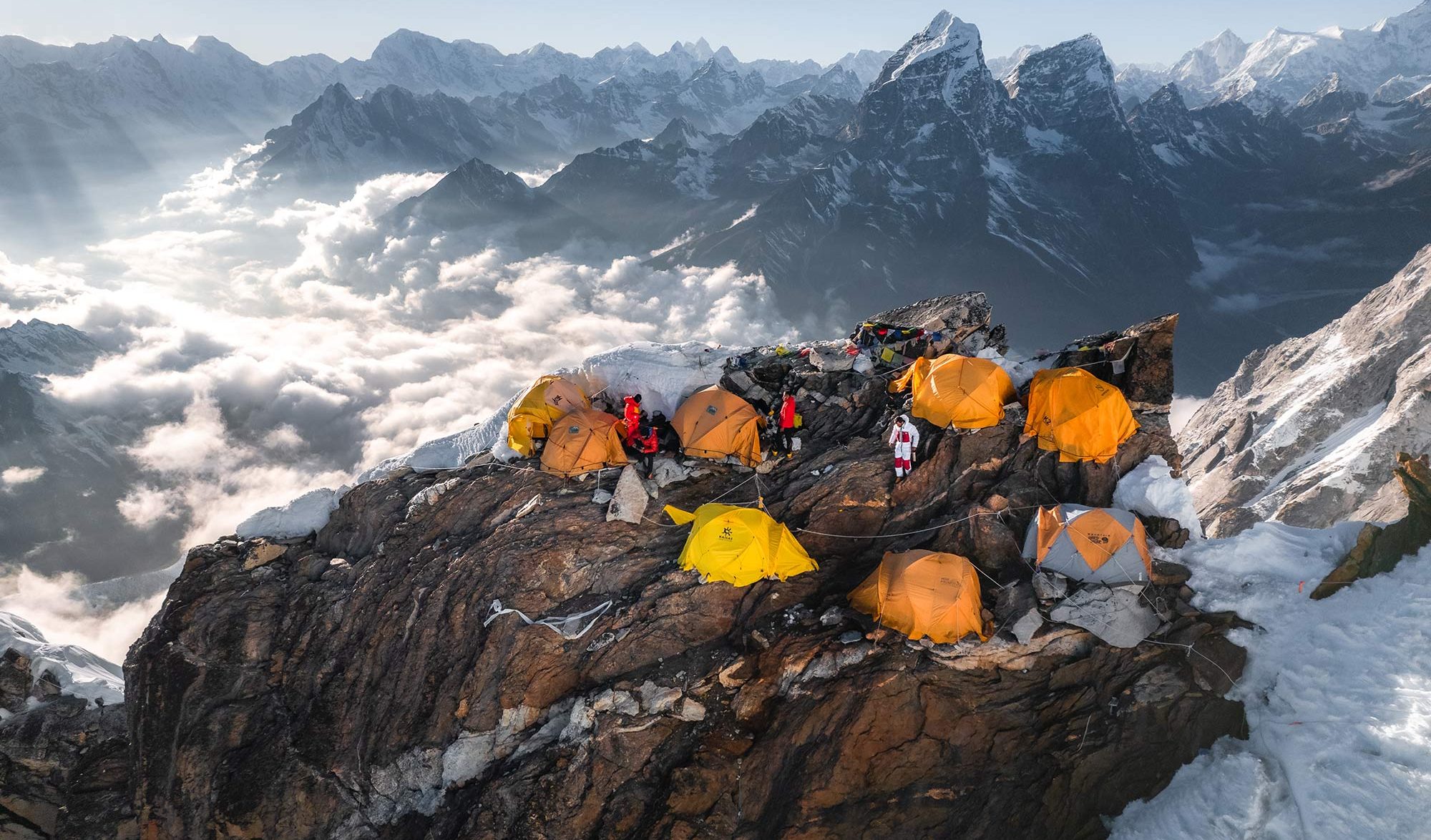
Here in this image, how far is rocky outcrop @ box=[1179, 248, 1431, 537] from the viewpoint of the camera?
76.2 meters

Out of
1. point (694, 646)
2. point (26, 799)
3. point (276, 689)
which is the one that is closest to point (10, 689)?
point (26, 799)

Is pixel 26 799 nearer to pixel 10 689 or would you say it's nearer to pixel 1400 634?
pixel 10 689

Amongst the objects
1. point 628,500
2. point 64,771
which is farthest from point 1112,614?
point 64,771

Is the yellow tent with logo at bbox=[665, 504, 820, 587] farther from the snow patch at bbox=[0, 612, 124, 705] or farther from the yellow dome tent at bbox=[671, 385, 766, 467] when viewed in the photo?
the snow patch at bbox=[0, 612, 124, 705]

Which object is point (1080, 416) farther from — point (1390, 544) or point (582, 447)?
point (582, 447)

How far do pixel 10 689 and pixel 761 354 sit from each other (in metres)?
41.0

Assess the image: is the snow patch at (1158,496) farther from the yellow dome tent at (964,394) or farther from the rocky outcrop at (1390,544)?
the yellow dome tent at (964,394)

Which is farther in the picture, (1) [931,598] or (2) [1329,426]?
(2) [1329,426]

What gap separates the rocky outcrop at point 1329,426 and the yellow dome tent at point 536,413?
64278mm

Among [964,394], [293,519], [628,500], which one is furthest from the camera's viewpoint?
[293,519]

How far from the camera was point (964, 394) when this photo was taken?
76.4 feet

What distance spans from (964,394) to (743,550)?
1024cm

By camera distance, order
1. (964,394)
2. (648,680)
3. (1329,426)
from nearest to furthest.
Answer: (648,680), (964,394), (1329,426)

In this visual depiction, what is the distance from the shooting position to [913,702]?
18.9 metres
